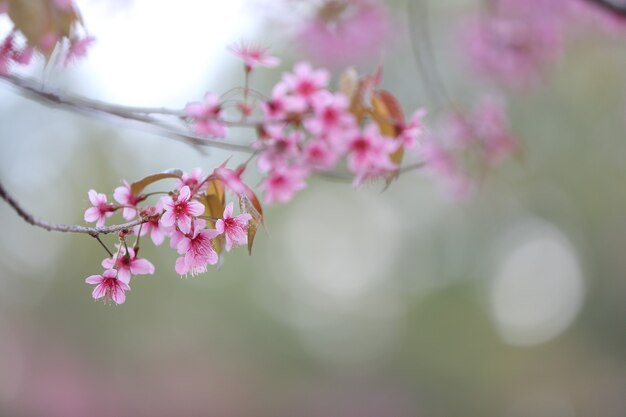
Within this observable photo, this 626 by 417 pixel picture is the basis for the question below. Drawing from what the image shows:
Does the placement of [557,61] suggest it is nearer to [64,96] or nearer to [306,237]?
[64,96]

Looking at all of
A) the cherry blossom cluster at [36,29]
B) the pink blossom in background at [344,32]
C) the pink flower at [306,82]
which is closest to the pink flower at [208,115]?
the pink flower at [306,82]

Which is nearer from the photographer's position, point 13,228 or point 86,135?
point 13,228

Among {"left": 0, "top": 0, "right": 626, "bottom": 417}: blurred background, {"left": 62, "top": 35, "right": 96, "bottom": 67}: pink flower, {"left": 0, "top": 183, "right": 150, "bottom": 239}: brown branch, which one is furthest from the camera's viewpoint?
{"left": 0, "top": 0, "right": 626, "bottom": 417}: blurred background

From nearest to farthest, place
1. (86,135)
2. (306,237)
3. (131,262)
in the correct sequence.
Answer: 1. (131,262)
2. (86,135)
3. (306,237)

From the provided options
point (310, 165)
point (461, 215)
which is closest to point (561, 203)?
point (461, 215)

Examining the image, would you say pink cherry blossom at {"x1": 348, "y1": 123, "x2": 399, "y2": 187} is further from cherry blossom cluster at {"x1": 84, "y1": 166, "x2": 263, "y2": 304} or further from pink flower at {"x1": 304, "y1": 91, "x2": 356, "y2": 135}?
cherry blossom cluster at {"x1": 84, "y1": 166, "x2": 263, "y2": 304}

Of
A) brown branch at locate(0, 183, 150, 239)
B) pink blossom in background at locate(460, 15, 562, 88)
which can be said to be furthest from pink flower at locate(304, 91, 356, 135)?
pink blossom in background at locate(460, 15, 562, 88)

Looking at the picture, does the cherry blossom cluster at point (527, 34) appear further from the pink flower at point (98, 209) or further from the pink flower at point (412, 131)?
the pink flower at point (98, 209)
